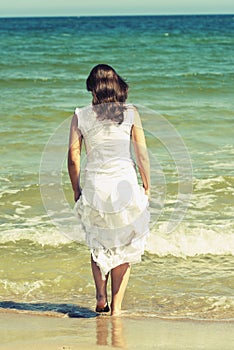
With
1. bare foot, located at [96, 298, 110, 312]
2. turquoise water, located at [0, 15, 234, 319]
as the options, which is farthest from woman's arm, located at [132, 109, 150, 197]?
turquoise water, located at [0, 15, 234, 319]

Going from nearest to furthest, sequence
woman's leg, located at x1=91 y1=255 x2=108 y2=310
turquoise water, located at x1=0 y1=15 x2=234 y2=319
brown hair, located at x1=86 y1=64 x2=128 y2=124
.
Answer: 1. brown hair, located at x1=86 y1=64 x2=128 y2=124
2. woman's leg, located at x1=91 y1=255 x2=108 y2=310
3. turquoise water, located at x1=0 y1=15 x2=234 y2=319

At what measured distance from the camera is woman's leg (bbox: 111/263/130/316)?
182 inches

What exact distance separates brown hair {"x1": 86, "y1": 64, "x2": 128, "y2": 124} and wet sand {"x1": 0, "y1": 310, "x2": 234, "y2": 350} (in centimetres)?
132

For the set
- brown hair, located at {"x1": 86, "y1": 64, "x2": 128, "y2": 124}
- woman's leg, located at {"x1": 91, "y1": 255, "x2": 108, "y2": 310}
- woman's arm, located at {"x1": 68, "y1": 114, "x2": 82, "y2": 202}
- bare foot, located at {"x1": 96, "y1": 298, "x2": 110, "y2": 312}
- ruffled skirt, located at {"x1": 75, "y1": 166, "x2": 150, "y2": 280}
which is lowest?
bare foot, located at {"x1": 96, "y1": 298, "x2": 110, "y2": 312}

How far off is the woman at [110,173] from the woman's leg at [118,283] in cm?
10

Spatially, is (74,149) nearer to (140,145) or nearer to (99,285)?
(140,145)

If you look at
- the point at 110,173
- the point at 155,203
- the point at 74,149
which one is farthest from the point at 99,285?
the point at 155,203

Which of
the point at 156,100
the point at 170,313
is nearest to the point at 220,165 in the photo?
the point at 170,313

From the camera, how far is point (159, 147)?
10852mm

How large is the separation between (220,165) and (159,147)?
163 centimetres

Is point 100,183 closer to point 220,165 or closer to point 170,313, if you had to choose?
point 170,313

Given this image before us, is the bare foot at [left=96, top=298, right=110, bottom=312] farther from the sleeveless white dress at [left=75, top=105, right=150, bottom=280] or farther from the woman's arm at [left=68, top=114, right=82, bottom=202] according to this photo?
the woman's arm at [left=68, top=114, right=82, bottom=202]

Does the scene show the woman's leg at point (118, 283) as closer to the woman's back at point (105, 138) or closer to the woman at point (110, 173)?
the woman at point (110, 173)

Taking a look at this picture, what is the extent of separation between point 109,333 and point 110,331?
5 cm
